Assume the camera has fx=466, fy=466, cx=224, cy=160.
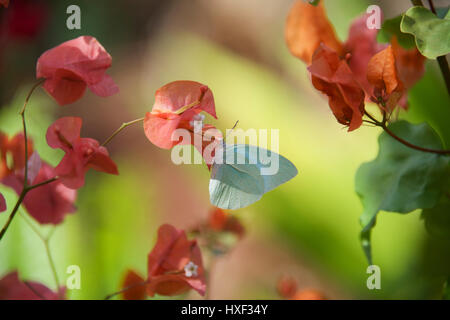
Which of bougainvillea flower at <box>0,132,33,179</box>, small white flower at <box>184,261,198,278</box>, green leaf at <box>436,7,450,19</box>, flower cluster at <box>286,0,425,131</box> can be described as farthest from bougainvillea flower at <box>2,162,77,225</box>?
green leaf at <box>436,7,450,19</box>

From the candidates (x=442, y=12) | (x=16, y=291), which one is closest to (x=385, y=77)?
(x=442, y=12)

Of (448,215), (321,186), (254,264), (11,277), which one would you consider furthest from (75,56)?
(254,264)

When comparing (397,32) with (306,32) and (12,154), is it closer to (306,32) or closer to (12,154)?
(306,32)

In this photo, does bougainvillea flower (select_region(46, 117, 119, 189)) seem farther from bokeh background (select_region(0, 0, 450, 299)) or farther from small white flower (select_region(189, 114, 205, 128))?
bokeh background (select_region(0, 0, 450, 299))

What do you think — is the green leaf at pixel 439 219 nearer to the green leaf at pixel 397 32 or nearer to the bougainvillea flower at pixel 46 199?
the green leaf at pixel 397 32

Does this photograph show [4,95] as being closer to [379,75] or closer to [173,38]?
[173,38]
